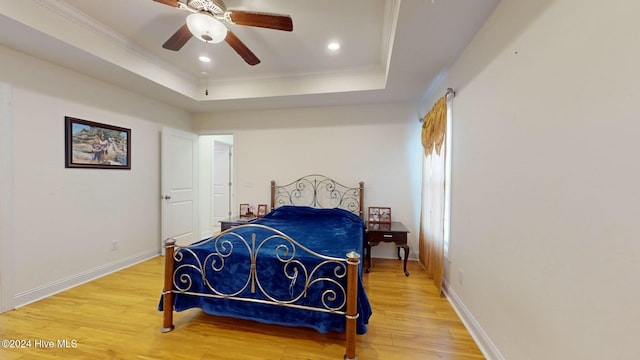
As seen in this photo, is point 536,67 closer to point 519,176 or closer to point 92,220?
point 519,176

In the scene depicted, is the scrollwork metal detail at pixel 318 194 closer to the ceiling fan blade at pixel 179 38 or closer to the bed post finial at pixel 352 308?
the bed post finial at pixel 352 308

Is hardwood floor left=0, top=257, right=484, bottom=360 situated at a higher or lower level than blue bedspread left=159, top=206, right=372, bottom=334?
lower

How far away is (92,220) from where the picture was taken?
3088 mm

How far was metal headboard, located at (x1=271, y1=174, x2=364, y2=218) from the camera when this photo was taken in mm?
4102

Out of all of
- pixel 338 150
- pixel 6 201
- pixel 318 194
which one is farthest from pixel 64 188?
pixel 338 150

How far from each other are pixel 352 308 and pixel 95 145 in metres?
3.56

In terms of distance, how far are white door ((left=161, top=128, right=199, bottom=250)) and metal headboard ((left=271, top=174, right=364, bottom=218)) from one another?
156cm

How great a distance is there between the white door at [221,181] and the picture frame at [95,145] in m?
2.61

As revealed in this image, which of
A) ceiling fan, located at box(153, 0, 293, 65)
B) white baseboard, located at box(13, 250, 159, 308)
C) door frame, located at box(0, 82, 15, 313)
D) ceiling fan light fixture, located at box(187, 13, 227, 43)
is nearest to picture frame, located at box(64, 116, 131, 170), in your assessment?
door frame, located at box(0, 82, 15, 313)

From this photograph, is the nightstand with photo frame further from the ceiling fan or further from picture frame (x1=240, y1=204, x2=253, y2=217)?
the ceiling fan

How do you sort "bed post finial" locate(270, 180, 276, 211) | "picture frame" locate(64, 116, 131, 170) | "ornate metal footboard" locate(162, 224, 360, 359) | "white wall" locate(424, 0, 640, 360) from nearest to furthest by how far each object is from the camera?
"white wall" locate(424, 0, 640, 360) → "ornate metal footboard" locate(162, 224, 360, 359) → "picture frame" locate(64, 116, 131, 170) → "bed post finial" locate(270, 180, 276, 211)

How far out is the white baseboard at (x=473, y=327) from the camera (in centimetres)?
173

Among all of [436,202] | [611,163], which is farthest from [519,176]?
[436,202]

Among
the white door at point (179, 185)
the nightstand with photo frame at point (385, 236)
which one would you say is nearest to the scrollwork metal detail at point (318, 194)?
the nightstand with photo frame at point (385, 236)
